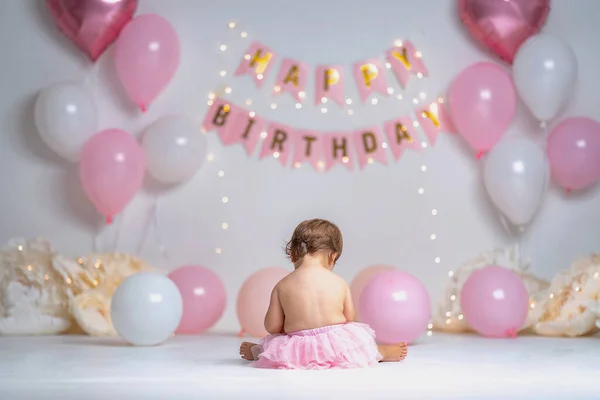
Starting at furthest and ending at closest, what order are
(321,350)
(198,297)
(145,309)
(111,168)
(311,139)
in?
1. (311,139)
2. (111,168)
3. (198,297)
4. (145,309)
5. (321,350)

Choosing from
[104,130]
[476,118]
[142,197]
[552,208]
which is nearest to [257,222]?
[142,197]

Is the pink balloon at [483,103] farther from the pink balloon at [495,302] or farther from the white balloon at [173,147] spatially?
the white balloon at [173,147]

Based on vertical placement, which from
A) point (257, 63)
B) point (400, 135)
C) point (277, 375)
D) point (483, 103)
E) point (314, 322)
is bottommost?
point (277, 375)

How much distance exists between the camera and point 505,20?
4.36 meters

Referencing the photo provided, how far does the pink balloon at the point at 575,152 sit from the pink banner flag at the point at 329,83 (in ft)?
3.48

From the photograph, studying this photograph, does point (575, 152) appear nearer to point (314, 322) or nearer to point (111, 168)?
point (314, 322)

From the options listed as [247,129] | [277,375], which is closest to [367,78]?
[247,129]

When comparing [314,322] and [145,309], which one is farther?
[145,309]

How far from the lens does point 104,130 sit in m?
4.37

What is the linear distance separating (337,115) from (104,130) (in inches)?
45.3

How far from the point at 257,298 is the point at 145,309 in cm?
58

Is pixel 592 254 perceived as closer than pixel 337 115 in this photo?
Yes

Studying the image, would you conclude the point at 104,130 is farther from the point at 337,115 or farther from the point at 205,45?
the point at 337,115

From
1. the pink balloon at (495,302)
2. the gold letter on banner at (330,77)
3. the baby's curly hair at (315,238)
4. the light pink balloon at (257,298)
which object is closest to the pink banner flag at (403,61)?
the gold letter on banner at (330,77)
